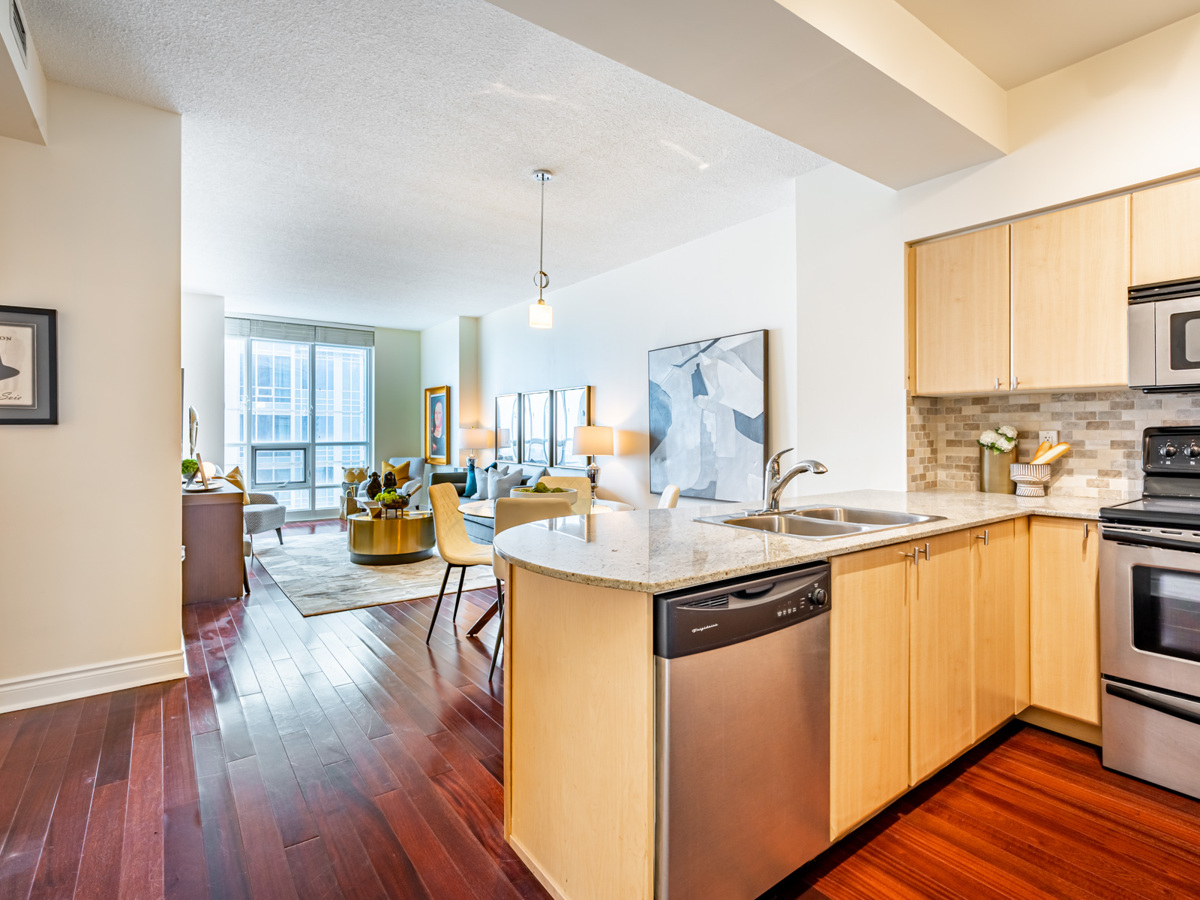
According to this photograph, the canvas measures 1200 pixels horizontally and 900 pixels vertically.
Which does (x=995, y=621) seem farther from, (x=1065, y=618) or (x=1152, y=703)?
(x=1152, y=703)

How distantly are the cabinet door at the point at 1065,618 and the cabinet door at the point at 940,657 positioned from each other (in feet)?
1.60

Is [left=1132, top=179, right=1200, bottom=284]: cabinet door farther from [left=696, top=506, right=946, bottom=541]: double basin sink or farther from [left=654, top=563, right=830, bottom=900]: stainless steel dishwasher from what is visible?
[left=654, top=563, right=830, bottom=900]: stainless steel dishwasher

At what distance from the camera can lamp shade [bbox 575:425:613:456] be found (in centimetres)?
550

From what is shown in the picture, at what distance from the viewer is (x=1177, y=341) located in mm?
2242

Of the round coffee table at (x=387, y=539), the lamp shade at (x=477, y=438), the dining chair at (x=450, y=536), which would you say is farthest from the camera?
the lamp shade at (x=477, y=438)

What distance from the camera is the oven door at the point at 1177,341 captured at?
2197mm

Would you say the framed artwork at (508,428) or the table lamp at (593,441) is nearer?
the table lamp at (593,441)

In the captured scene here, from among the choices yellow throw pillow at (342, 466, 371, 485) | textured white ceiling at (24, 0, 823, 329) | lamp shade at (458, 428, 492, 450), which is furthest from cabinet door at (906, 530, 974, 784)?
yellow throw pillow at (342, 466, 371, 485)

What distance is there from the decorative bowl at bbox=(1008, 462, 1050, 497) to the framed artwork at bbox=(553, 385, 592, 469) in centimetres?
377

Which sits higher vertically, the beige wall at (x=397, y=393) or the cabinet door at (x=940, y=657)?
the beige wall at (x=397, y=393)

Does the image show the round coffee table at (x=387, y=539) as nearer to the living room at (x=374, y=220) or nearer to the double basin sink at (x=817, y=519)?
the living room at (x=374, y=220)

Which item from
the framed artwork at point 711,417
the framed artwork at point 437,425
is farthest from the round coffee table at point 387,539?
the framed artwork at point 437,425

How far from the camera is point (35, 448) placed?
106 inches

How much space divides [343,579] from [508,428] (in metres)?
2.93
